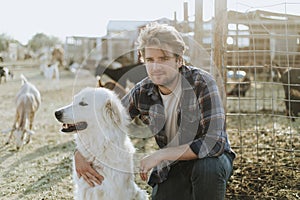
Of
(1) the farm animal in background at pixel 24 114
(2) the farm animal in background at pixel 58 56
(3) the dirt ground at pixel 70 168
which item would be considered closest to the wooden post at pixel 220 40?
(3) the dirt ground at pixel 70 168

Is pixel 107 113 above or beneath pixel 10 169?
above

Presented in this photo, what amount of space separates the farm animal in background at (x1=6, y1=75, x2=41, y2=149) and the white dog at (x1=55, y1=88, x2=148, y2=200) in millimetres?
3708

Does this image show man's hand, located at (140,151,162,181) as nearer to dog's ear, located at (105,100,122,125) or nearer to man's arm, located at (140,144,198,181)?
man's arm, located at (140,144,198,181)

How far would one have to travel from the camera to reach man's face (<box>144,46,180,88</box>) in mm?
2791

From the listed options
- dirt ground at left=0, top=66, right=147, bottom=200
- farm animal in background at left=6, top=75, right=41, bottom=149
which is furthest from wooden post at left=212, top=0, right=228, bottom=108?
farm animal in background at left=6, top=75, right=41, bottom=149

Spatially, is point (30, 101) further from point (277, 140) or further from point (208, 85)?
point (208, 85)

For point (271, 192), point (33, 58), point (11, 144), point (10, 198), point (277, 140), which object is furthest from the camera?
point (33, 58)

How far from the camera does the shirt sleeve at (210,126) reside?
277cm

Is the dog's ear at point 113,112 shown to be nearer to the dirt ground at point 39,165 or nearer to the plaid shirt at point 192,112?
the plaid shirt at point 192,112

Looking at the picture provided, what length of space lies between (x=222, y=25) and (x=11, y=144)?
4.66m

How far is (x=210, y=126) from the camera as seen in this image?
2807 millimetres

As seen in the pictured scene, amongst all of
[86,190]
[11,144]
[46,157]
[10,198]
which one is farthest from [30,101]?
[86,190]

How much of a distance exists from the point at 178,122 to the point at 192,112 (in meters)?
0.17

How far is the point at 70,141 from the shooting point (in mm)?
6906
